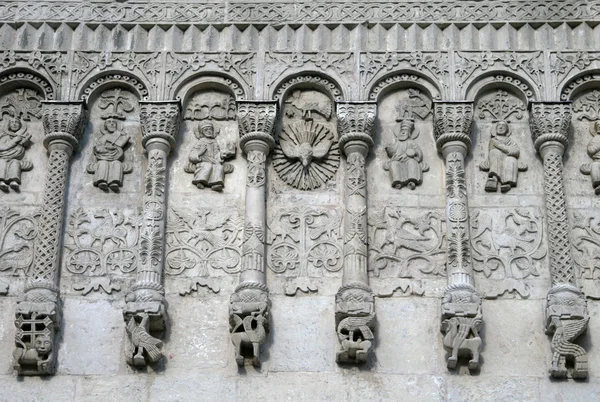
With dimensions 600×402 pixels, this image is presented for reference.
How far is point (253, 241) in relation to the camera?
37.7 ft

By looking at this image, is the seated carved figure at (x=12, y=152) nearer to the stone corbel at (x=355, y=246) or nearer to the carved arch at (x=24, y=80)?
the carved arch at (x=24, y=80)

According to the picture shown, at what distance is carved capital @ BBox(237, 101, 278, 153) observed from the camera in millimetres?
11969

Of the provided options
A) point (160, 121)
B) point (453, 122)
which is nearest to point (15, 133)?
point (160, 121)

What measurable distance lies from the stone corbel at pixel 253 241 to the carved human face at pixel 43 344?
1505 mm

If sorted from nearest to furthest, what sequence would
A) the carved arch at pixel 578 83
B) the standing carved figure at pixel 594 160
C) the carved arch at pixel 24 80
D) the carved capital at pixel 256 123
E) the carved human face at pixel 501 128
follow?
the standing carved figure at pixel 594 160, the carved capital at pixel 256 123, the carved human face at pixel 501 128, the carved arch at pixel 578 83, the carved arch at pixel 24 80

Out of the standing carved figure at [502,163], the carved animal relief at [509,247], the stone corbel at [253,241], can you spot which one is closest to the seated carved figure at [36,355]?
the stone corbel at [253,241]

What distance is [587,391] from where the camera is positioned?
10883 millimetres

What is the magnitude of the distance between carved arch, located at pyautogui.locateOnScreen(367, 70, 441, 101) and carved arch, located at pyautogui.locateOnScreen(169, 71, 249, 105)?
48.4 inches

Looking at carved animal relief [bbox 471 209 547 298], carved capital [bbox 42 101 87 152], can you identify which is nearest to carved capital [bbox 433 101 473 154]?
carved animal relief [bbox 471 209 547 298]

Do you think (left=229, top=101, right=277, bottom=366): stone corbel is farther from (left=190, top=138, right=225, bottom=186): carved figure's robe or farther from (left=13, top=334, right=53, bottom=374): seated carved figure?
(left=13, top=334, right=53, bottom=374): seated carved figure

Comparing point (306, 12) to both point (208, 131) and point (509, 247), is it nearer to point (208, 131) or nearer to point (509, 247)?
point (208, 131)

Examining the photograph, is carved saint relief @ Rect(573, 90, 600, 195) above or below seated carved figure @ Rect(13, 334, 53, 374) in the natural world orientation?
above

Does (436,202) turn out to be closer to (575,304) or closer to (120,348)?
(575,304)

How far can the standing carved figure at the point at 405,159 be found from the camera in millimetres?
11906
